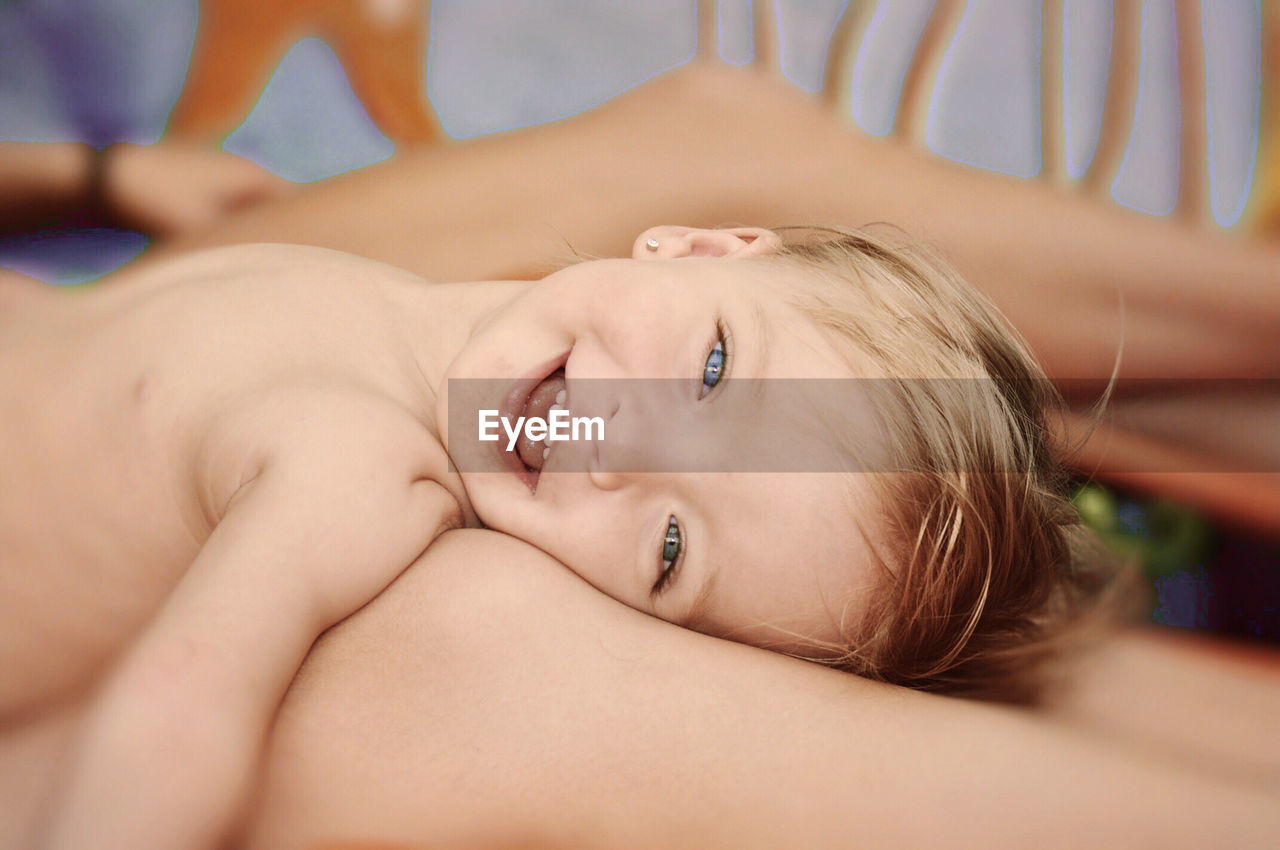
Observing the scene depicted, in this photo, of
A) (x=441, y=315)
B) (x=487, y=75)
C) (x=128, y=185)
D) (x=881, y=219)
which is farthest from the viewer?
(x=487, y=75)

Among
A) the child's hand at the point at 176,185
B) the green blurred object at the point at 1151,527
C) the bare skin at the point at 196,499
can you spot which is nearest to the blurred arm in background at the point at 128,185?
the child's hand at the point at 176,185

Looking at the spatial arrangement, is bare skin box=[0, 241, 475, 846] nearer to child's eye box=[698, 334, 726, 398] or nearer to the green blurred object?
child's eye box=[698, 334, 726, 398]

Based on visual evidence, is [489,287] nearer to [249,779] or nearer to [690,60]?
[249,779]

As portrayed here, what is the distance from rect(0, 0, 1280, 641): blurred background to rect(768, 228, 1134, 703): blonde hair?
0.69 feet

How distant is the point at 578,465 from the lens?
60 centimetres

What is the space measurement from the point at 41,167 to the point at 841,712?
988 mm

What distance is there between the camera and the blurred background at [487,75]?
94 cm

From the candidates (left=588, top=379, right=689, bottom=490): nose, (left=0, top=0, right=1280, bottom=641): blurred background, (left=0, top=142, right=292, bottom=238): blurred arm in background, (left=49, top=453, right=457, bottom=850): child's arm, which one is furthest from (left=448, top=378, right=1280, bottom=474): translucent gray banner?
(left=0, top=142, right=292, bottom=238): blurred arm in background

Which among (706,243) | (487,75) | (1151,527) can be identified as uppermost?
(487,75)

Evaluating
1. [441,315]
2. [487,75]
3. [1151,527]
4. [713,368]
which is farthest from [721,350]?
[487,75]

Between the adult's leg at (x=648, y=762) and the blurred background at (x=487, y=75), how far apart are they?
17.7 inches

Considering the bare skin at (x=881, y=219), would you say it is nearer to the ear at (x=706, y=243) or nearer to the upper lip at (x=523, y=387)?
the ear at (x=706, y=243)

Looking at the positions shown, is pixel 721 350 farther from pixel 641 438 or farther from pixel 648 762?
pixel 648 762

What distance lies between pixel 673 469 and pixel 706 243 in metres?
0.26
